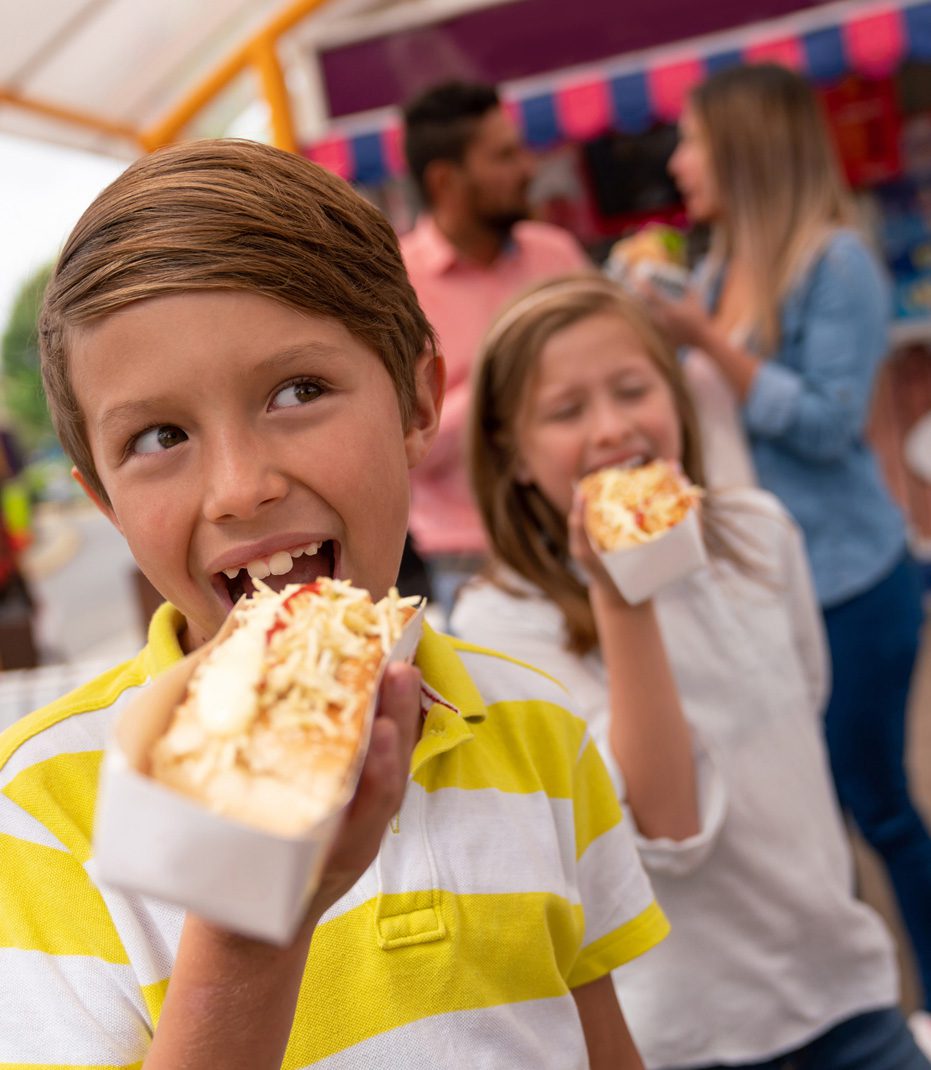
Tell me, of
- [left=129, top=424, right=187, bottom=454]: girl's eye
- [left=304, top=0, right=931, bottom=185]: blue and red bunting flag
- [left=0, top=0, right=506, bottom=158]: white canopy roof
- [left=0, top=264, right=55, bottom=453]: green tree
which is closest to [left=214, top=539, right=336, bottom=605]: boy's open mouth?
[left=129, top=424, right=187, bottom=454]: girl's eye

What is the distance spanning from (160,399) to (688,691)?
0.95 metres

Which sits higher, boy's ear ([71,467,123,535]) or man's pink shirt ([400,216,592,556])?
man's pink shirt ([400,216,592,556])

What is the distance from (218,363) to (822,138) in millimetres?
2091

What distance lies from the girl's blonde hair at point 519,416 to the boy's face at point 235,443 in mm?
707

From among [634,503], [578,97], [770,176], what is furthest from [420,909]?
[578,97]

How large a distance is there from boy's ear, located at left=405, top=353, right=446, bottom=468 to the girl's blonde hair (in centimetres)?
55

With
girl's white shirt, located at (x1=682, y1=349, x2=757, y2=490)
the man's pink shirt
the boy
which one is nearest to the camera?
the boy

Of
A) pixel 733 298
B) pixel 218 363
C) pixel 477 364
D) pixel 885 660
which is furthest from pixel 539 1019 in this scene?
pixel 733 298

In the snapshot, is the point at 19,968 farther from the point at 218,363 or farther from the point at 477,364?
the point at 477,364

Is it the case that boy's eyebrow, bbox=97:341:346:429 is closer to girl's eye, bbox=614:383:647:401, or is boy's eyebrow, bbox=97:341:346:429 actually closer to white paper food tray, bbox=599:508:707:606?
white paper food tray, bbox=599:508:707:606

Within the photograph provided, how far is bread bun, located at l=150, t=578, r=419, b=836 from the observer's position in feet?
2.07

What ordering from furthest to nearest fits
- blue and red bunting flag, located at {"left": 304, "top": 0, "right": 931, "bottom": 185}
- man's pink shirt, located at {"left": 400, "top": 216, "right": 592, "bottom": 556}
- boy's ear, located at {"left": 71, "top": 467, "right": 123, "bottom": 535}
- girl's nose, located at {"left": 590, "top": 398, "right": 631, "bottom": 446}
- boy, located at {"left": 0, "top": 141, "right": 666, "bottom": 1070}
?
blue and red bunting flag, located at {"left": 304, "top": 0, "right": 931, "bottom": 185}
man's pink shirt, located at {"left": 400, "top": 216, "right": 592, "bottom": 556}
girl's nose, located at {"left": 590, "top": 398, "right": 631, "bottom": 446}
boy's ear, located at {"left": 71, "top": 467, "right": 123, "bottom": 535}
boy, located at {"left": 0, "top": 141, "right": 666, "bottom": 1070}

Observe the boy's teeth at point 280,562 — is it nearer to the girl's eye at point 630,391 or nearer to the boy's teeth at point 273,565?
the boy's teeth at point 273,565

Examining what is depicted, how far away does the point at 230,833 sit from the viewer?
0.57 meters
